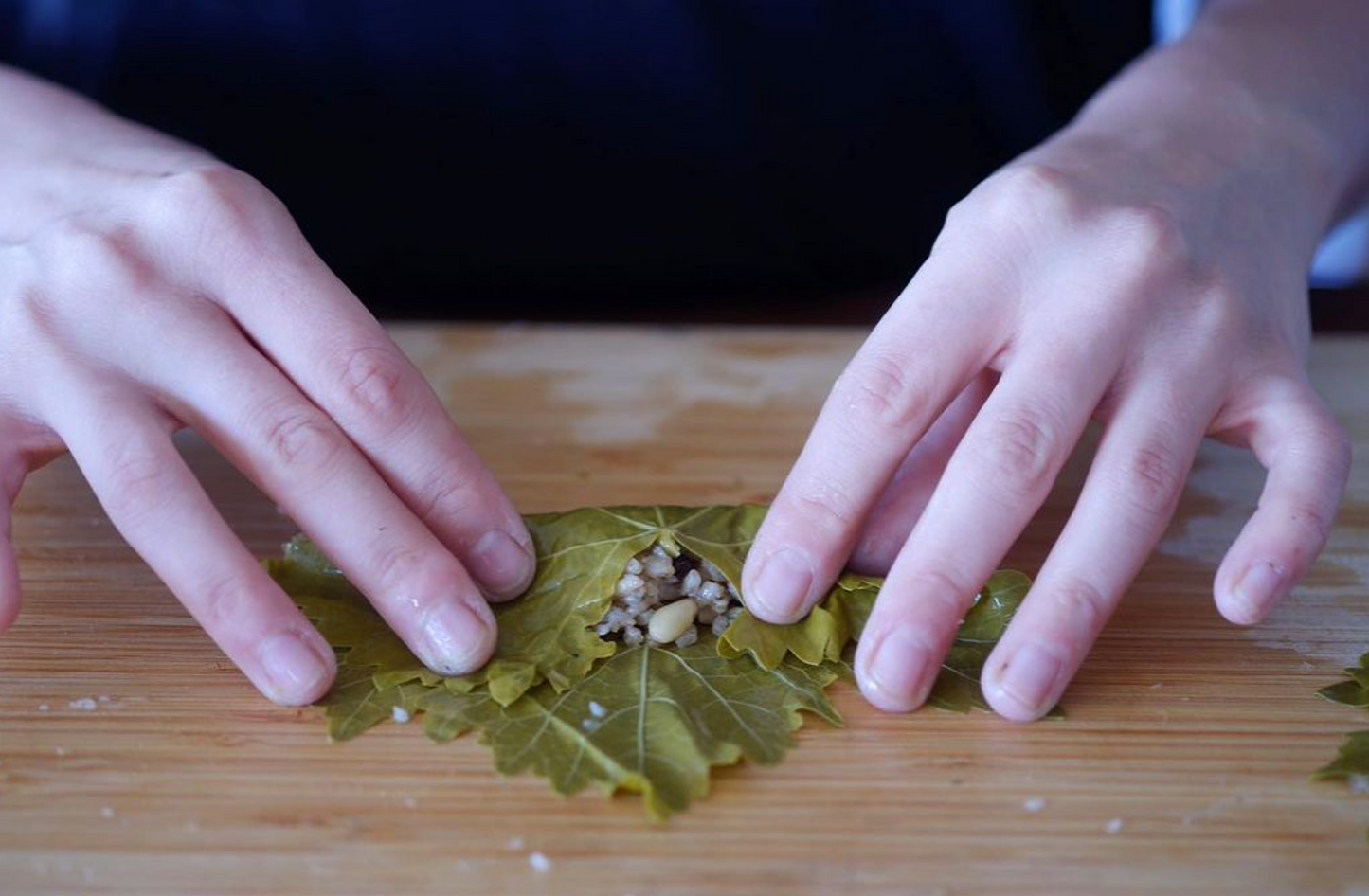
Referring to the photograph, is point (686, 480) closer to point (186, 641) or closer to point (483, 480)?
point (483, 480)

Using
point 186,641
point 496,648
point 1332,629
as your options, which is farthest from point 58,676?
point 1332,629

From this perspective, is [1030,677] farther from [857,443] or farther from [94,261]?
[94,261]

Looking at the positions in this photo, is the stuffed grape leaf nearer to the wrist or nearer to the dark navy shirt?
the wrist

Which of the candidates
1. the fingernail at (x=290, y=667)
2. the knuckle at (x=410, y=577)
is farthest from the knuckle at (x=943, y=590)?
the fingernail at (x=290, y=667)

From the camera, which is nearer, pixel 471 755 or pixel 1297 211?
pixel 471 755

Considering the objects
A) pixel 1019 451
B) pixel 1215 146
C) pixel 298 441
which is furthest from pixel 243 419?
pixel 1215 146

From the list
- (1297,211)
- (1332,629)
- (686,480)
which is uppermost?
(1297,211)
